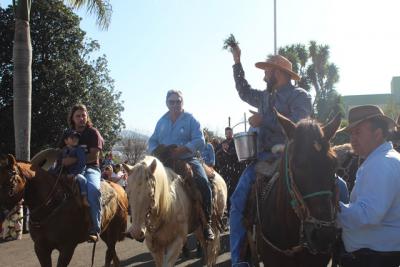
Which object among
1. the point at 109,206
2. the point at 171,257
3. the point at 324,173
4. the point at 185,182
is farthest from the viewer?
the point at 109,206

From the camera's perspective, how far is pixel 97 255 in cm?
953

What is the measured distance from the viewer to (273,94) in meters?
4.75

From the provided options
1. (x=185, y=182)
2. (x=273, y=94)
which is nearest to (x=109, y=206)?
(x=185, y=182)

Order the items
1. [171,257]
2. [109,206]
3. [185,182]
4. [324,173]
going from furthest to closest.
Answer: [109,206], [185,182], [171,257], [324,173]

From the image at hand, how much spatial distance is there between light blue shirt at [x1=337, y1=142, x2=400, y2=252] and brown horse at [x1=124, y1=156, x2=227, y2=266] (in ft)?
7.55

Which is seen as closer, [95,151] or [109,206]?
[95,151]

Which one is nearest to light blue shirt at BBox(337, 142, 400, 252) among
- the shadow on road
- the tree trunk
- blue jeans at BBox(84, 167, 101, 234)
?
blue jeans at BBox(84, 167, 101, 234)

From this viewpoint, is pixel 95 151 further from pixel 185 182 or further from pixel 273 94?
pixel 273 94

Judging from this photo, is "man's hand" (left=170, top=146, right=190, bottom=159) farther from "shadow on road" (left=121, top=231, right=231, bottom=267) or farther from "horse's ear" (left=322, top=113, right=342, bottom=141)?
"shadow on road" (left=121, top=231, right=231, bottom=267)

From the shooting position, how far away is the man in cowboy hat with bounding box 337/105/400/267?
3.00 m

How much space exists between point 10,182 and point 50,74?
1434 centimetres

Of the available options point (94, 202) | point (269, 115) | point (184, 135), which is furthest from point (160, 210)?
point (269, 115)

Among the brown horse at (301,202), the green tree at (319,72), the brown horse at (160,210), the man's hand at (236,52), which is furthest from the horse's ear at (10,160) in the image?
the green tree at (319,72)

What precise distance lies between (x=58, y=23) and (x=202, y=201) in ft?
52.3
